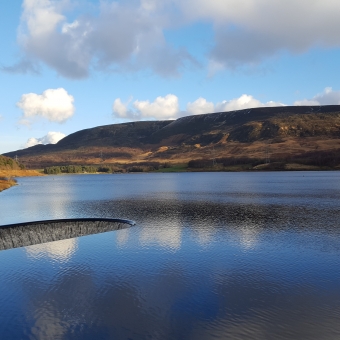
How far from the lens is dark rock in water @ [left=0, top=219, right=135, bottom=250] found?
31.9 m

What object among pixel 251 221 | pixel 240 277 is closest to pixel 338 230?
pixel 251 221

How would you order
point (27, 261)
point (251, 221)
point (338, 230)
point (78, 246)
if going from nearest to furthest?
point (27, 261) → point (78, 246) → point (338, 230) → point (251, 221)

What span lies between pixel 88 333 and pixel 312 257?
51.8 ft

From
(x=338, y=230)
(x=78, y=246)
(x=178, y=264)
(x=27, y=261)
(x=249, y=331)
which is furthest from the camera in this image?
(x=338, y=230)

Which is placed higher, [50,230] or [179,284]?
[50,230]

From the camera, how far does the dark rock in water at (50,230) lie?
31.9 m

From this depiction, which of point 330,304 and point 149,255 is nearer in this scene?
point 330,304

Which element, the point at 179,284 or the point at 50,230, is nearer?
the point at 179,284

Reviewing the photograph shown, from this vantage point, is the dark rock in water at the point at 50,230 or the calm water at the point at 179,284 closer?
the calm water at the point at 179,284

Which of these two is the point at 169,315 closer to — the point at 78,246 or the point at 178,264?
→ the point at 178,264

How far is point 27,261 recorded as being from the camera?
2472 centimetres

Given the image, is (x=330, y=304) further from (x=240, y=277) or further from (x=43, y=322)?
(x=43, y=322)

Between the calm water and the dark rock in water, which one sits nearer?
the calm water

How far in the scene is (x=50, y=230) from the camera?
34719 mm
